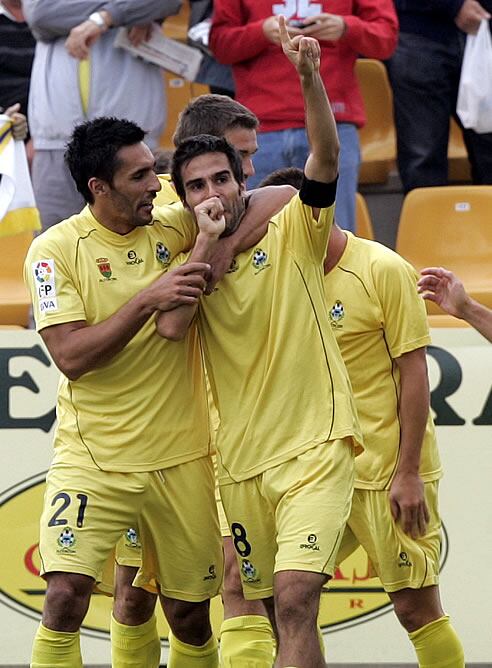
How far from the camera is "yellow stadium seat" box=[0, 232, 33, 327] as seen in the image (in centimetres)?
792

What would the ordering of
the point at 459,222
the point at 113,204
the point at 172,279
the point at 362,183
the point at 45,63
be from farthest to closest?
1. the point at 362,183
2. the point at 459,222
3. the point at 45,63
4. the point at 113,204
5. the point at 172,279

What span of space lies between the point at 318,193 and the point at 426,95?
12.8 ft

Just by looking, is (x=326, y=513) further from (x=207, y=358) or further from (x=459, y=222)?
(x=459, y=222)

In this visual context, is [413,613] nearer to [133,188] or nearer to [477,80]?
[133,188]

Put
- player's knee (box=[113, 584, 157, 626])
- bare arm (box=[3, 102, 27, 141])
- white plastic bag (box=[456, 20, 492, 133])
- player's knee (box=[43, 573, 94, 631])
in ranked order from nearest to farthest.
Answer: player's knee (box=[43, 573, 94, 631]), player's knee (box=[113, 584, 157, 626]), bare arm (box=[3, 102, 27, 141]), white plastic bag (box=[456, 20, 492, 133])

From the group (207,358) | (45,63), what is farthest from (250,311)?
(45,63)

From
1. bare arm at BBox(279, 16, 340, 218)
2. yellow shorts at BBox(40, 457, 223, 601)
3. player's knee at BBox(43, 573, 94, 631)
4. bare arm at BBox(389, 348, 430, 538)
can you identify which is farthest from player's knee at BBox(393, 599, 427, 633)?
Result: bare arm at BBox(279, 16, 340, 218)

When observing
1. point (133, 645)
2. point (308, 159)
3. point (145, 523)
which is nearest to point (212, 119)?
point (308, 159)

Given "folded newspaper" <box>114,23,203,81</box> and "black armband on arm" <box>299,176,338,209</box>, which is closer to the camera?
"black armband on arm" <box>299,176,338,209</box>

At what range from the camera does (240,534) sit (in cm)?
468

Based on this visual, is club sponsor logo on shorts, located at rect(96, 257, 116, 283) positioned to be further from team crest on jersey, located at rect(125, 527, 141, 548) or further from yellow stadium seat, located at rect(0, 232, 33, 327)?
yellow stadium seat, located at rect(0, 232, 33, 327)

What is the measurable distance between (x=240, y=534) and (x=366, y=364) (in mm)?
795

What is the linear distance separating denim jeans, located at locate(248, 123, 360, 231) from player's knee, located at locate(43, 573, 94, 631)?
3.32 m

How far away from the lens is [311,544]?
172 inches
